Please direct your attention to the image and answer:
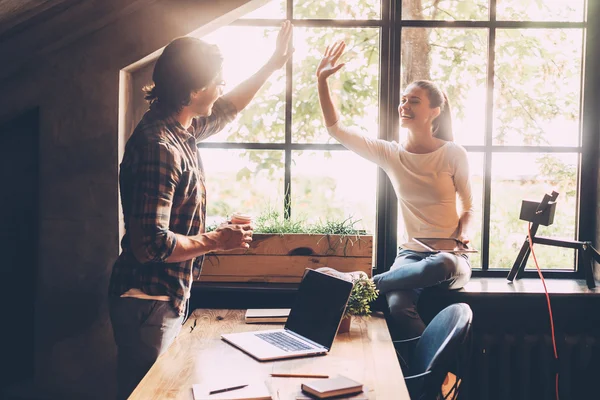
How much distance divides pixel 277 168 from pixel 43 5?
1.40 metres

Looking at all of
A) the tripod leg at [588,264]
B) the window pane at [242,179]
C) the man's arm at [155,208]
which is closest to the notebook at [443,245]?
the tripod leg at [588,264]

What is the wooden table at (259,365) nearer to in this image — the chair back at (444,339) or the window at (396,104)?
the chair back at (444,339)

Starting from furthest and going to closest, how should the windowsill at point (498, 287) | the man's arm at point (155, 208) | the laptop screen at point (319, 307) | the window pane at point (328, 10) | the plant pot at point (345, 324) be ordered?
1. the window pane at point (328, 10)
2. the windowsill at point (498, 287)
3. the plant pot at point (345, 324)
4. the laptop screen at point (319, 307)
5. the man's arm at point (155, 208)

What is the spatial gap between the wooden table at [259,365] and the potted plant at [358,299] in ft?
0.16

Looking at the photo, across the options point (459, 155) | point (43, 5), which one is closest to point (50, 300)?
point (43, 5)

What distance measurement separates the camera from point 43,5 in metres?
2.38

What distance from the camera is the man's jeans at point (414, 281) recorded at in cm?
275

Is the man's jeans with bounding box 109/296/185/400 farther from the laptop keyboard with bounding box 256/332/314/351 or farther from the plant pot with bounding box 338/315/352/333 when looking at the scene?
the plant pot with bounding box 338/315/352/333

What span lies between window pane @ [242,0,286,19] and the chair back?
6.06ft

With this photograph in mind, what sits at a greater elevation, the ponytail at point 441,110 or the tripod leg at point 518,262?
the ponytail at point 441,110

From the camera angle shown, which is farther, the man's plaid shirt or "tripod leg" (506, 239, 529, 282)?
"tripod leg" (506, 239, 529, 282)

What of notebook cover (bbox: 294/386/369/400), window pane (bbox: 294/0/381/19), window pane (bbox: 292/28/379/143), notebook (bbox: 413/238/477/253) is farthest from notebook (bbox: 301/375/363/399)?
window pane (bbox: 294/0/381/19)

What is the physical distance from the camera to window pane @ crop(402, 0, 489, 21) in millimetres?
3262

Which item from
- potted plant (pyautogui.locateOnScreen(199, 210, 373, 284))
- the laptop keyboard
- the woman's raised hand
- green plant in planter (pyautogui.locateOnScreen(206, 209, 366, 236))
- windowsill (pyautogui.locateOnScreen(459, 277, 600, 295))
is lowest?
the laptop keyboard
